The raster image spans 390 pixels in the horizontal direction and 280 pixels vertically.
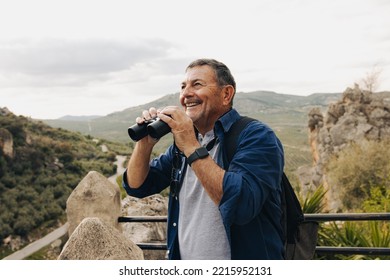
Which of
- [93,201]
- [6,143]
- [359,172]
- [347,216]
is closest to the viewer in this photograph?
[347,216]

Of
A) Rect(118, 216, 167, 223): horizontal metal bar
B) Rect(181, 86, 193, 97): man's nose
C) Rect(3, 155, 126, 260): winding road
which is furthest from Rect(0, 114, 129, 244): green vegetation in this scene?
Rect(181, 86, 193, 97): man's nose

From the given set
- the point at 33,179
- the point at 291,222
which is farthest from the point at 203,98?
the point at 33,179

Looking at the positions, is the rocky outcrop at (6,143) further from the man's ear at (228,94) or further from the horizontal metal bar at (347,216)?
the man's ear at (228,94)

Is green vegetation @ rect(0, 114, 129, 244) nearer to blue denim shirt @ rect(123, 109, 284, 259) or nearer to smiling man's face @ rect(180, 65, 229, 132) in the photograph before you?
smiling man's face @ rect(180, 65, 229, 132)

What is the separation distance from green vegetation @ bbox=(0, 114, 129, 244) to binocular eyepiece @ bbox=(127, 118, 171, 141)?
1167 inches

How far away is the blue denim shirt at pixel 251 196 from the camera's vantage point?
5.85ft

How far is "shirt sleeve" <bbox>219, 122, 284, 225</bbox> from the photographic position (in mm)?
1772

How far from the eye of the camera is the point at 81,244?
169cm

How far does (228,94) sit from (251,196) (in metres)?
0.65

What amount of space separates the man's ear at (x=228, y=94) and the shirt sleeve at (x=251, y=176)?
30cm

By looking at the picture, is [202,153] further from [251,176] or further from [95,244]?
[95,244]

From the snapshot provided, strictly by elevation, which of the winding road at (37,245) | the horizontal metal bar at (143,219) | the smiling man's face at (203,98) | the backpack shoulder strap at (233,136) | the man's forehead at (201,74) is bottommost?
the winding road at (37,245)

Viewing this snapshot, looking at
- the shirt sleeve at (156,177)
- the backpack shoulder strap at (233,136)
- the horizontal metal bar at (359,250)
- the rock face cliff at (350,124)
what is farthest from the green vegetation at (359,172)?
the backpack shoulder strap at (233,136)

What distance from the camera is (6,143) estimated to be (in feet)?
117
